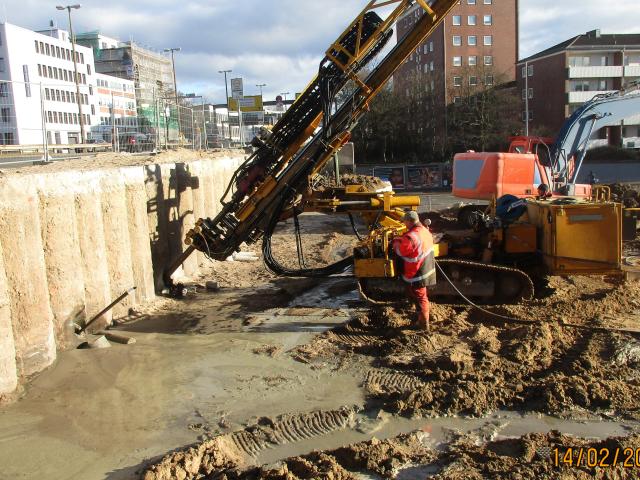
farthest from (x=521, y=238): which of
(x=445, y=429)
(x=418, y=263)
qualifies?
(x=445, y=429)

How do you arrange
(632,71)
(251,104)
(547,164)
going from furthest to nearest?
1. (251,104)
2. (632,71)
3. (547,164)

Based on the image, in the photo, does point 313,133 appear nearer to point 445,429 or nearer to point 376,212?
point 376,212

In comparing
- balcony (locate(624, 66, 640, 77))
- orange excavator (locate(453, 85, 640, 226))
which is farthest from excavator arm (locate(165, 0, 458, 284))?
balcony (locate(624, 66, 640, 77))

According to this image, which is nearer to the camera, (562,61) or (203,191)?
(203,191)

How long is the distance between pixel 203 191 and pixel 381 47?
232 inches

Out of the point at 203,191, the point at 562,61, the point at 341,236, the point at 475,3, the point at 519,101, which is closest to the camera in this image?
the point at 203,191

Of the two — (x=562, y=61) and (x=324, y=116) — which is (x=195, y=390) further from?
(x=562, y=61)

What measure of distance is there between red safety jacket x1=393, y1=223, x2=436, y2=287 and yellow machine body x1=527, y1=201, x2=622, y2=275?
6.33 ft

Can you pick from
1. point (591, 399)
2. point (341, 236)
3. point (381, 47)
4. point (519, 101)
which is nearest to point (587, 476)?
point (591, 399)

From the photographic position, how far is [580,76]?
163 ft

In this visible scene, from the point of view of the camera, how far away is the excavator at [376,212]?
781 cm

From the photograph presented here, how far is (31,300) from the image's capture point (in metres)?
6.16

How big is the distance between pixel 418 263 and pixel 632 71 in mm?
53508
